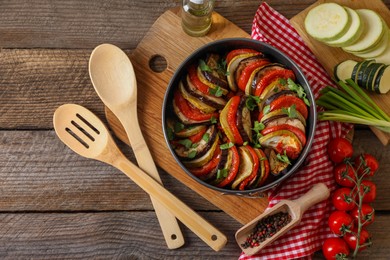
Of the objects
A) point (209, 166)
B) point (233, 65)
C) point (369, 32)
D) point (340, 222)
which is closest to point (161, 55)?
point (233, 65)

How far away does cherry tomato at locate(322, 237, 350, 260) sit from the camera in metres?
1.96

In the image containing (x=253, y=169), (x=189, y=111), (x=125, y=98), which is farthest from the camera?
(x=125, y=98)

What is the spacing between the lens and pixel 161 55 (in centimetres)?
212

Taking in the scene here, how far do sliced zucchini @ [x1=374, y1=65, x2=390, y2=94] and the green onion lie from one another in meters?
0.06

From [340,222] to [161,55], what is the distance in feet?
3.27

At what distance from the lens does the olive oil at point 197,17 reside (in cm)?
196

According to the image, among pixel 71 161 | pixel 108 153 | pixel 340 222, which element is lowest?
pixel 71 161

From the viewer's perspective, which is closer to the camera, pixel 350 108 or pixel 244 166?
pixel 244 166

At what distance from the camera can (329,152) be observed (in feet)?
6.75

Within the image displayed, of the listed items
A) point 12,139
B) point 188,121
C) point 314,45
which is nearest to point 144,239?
point 188,121

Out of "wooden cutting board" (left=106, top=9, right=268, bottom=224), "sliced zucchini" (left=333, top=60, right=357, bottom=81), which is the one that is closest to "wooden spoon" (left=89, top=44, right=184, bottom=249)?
"wooden cutting board" (left=106, top=9, right=268, bottom=224)

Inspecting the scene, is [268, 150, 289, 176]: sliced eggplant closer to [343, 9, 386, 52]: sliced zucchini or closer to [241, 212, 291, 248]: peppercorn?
[241, 212, 291, 248]: peppercorn

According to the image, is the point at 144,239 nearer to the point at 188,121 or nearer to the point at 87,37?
the point at 188,121

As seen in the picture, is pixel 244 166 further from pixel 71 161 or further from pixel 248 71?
pixel 71 161
